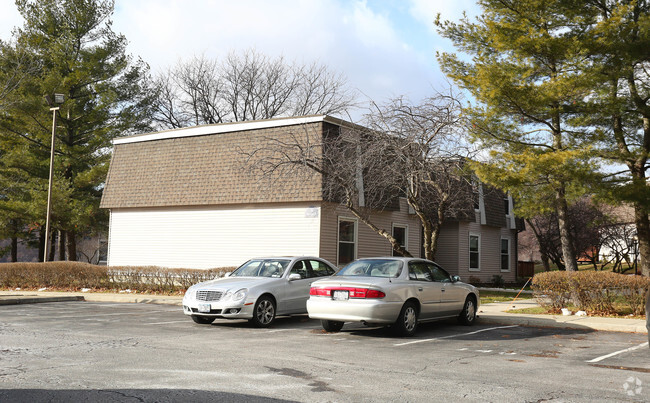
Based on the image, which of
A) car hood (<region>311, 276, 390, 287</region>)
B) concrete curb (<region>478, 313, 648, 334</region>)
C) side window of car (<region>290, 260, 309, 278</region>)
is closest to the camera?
car hood (<region>311, 276, 390, 287</region>)

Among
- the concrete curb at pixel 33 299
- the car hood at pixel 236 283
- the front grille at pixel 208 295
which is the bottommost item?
the concrete curb at pixel 33 299

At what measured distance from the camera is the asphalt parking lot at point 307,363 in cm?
649

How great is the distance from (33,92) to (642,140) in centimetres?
3119

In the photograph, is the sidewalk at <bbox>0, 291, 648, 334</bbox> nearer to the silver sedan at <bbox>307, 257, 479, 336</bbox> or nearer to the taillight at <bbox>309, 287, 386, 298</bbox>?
the silver sedan at <bbox>307, 257, 479, 336</bbox>

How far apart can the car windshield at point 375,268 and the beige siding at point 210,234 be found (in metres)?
9.19

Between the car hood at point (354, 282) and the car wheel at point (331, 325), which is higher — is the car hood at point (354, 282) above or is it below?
above

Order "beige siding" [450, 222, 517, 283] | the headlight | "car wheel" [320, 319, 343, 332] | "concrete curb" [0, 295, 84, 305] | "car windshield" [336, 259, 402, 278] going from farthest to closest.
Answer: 1. "beige siding" [450, 222, 517, 283]
2. "concrete curb" [0, 295, 84, 305]
3. the headlight
4. "car wheel" [320, 319, 343, 332]
5. "car windshield" [336, 259, 402, 278]

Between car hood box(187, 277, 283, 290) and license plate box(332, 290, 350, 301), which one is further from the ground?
car hood box(187, 277, 283, 290)

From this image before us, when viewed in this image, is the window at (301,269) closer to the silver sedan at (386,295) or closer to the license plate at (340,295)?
the silver sedan at (386,295)

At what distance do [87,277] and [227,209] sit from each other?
615 cm

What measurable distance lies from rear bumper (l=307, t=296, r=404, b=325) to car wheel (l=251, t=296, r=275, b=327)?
164cm

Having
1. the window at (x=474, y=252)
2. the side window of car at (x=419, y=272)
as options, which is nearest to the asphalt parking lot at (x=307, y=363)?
the side window of car at (x=419, y=272)

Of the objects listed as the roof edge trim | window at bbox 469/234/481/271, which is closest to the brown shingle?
the roof edge trim

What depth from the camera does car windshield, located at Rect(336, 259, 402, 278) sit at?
12.0 metres
